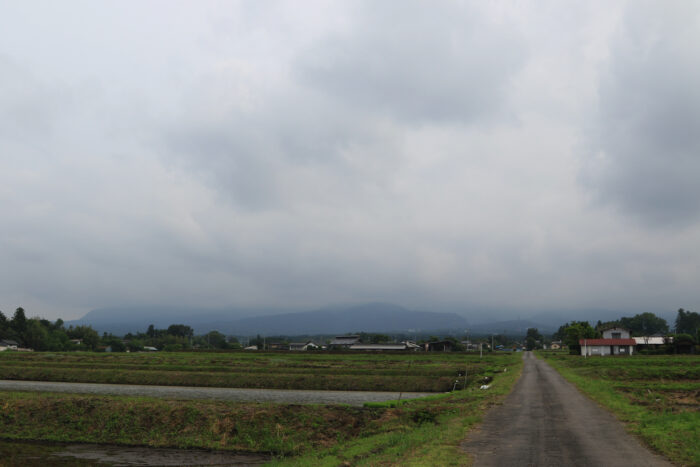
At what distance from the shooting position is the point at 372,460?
1608 cm

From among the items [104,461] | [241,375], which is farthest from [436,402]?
[241,375]

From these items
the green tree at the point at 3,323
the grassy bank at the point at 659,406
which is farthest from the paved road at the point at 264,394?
the green tree at the point at 3,323

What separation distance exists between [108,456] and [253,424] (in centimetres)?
670

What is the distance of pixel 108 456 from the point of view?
74.5 ft

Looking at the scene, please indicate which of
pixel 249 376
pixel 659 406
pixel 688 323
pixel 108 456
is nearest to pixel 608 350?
pixel 249 376

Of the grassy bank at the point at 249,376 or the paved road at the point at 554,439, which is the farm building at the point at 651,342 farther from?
the paved road at the point at 554,439

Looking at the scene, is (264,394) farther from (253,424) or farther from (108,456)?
(108,456)

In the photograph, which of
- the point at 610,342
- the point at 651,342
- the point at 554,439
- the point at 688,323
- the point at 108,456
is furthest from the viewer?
the point at 688,323

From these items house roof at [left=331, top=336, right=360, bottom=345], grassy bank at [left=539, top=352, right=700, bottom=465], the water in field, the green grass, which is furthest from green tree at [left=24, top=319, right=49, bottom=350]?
grassy bank at [left=539, top=352, right=700, bottom=465]

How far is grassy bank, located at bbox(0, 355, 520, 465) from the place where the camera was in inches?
808

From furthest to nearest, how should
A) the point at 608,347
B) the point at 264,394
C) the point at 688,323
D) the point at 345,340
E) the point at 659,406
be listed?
the point at 688,323
the point at 345,340
the point at 608,347
the point at 264,394
the point at 659,406

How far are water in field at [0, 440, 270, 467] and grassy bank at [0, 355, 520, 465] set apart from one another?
90cm

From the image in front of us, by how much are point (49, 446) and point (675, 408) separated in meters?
31.3

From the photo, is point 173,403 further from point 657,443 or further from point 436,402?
point 657,443
